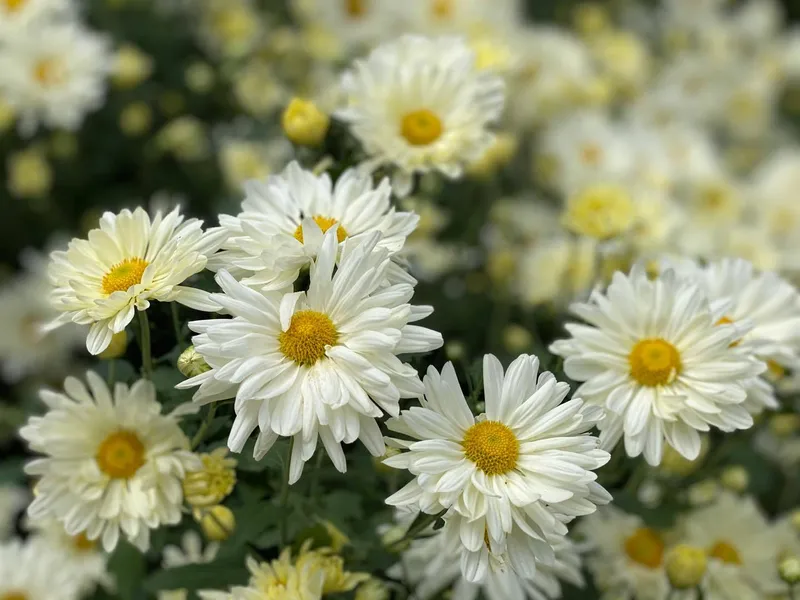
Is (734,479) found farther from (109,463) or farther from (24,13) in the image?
(24,13)

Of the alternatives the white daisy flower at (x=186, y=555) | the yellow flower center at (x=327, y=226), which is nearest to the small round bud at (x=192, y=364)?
the yellow flower center at (x=327, y=226)

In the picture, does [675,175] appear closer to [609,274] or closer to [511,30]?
[511,30]

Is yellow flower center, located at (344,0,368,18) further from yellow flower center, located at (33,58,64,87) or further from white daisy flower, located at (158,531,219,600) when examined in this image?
white daisy flower, located at (158,531,219,600)

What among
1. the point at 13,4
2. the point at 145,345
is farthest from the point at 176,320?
the point at 13,4

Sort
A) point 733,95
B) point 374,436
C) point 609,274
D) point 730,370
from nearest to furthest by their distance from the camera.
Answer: point 374,436 < point 730,370 < point 609,274 < point 733,95

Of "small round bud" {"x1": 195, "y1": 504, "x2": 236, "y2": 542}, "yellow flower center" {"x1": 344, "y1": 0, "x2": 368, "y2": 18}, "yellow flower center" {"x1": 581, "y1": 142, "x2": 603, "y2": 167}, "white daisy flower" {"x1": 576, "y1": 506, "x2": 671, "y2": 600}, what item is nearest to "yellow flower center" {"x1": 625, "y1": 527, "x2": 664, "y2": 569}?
"white daisy flower" {"x1": 576, "y1": 506, "x2": 671, "y2": 600}

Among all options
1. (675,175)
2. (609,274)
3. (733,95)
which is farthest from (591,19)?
(609,274)

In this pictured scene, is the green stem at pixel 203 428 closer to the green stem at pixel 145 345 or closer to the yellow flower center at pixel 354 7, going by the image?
the green stem at pixel 145 345
